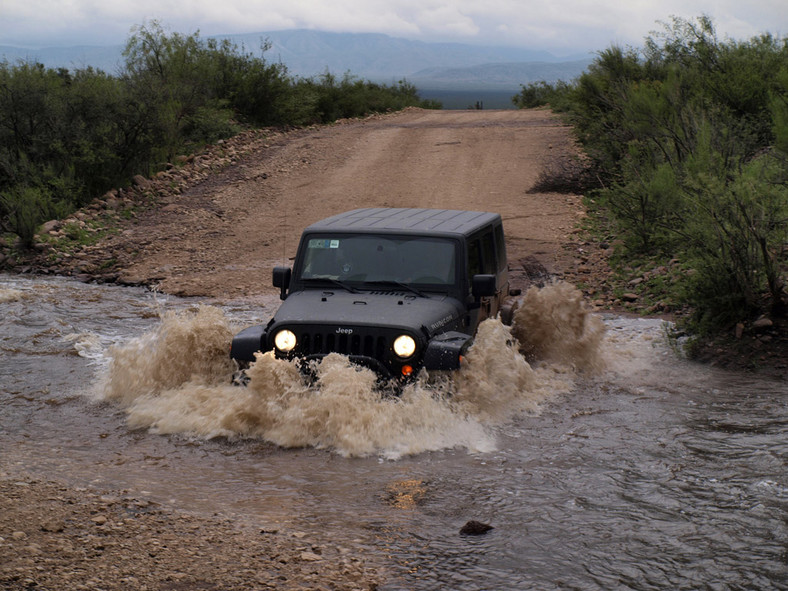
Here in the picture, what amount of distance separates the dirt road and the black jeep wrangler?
18.0 feet

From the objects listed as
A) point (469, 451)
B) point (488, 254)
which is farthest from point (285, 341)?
point (488, 254)

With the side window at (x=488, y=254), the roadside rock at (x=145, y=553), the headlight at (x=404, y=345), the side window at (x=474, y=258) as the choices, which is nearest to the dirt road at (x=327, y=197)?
the side window at (x=488, y=254)

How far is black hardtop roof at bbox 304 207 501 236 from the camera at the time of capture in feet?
25.1

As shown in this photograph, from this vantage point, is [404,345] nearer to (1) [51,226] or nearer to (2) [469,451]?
(2) [469,451]

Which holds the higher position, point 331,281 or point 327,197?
point 327,197

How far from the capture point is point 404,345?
662 centimetres

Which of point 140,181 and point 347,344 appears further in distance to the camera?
point 140,181

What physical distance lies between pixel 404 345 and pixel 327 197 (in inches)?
476

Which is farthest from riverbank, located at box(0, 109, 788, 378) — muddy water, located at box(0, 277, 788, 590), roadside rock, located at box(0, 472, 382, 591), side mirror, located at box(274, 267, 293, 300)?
roadside rock, located at box(0, 472, 382, 591)

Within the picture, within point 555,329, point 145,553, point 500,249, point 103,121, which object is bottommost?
point 145,553

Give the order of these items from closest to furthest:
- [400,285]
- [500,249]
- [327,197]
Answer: [400,285] → [500,249] → [327,197]

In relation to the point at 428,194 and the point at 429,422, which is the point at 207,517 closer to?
the point at 429,422

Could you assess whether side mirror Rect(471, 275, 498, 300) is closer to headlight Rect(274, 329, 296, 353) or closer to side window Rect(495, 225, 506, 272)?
side window Rect(495, 225, 506, 272)

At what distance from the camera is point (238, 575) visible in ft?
14.3
